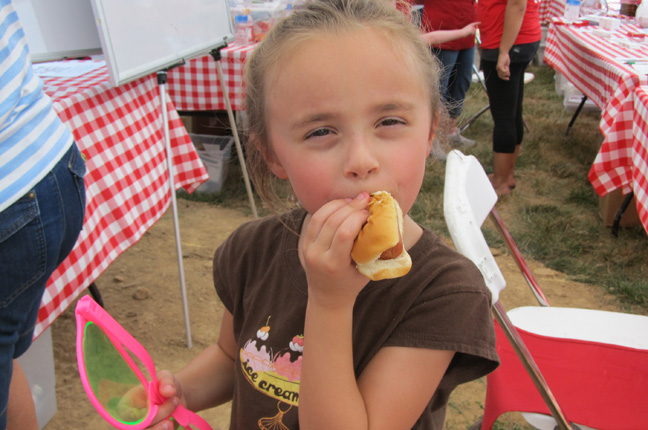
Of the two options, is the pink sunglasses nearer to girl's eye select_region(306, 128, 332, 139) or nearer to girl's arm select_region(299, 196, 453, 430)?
girl's arm select_region(299, 196, 453, 430)

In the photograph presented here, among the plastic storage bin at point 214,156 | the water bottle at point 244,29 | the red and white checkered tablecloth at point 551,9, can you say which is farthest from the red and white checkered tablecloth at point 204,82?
the red and white checkered tablecloth at point 551,9

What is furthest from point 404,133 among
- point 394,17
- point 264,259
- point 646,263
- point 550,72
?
point 550,72

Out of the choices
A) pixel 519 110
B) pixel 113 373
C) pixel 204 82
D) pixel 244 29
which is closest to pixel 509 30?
pixel 519 110

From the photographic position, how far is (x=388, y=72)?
897mm

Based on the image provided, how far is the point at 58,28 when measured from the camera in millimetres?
2131

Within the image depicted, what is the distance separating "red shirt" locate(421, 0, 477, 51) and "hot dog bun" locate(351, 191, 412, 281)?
4.10 metres

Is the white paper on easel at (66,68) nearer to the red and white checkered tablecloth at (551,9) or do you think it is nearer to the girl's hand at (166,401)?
the girl's hand at (166,401)

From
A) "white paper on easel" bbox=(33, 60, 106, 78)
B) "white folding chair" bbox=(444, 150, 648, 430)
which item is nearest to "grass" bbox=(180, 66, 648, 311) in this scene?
"white paper on easel" bbox=(33, 60, 106, 78)

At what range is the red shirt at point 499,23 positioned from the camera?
388 cm

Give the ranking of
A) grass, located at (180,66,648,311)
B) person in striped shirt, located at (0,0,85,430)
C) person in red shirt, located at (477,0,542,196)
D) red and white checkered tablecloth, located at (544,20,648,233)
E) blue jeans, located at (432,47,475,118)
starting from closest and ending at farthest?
person in striped shirt, located at (0,0,85,430) < red and white checkered tablecloth, located at (544,20,648,233) < grass, located at (180,66,648,311) < person in red shirt, located at (477,0,542,196) < blue jeans, located at (432,47,475,118)

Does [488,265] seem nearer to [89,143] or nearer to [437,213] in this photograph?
[89,143]

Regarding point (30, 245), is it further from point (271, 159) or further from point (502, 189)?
point (502, 189)

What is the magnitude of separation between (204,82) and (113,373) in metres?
3.17

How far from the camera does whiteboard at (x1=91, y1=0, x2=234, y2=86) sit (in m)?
2.12
